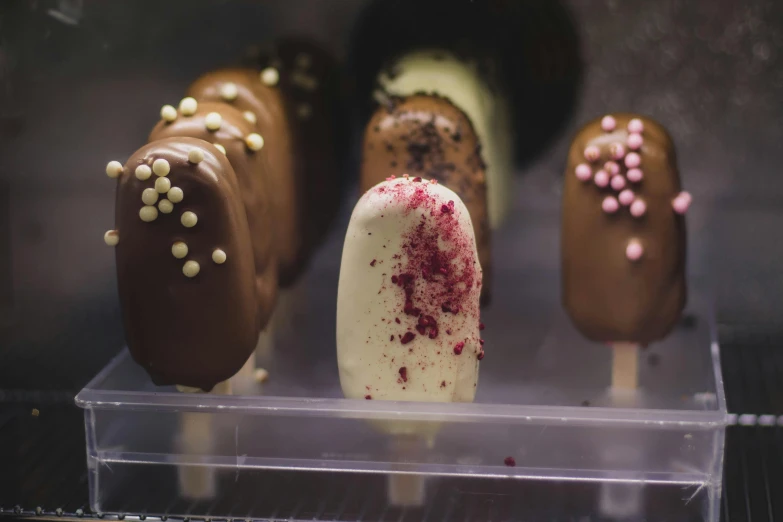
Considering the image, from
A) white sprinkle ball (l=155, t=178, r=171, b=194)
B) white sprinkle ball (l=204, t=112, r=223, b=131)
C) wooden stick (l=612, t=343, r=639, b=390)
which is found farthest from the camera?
wooden stick (l=612, t=343, r=639, b=390)

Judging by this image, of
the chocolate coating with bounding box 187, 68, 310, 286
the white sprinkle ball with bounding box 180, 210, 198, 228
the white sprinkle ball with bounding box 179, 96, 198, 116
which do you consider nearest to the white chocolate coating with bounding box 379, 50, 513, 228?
the chocolate coating with bounding box 187, 68, 310, 286

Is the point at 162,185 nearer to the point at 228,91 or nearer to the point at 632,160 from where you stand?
the point at 228,91

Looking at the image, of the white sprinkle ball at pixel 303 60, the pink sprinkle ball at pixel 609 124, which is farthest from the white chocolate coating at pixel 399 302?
the white sprinkle ball at pixel 303 60

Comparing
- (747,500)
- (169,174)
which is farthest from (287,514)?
(747,500)

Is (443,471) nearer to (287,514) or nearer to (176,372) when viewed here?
(287,514)

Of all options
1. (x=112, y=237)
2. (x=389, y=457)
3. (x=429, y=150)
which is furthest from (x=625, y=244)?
(x=112, y=237)

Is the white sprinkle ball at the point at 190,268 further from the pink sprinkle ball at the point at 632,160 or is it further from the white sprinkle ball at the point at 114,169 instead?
the pink sprinkle ball at the point at 632,160

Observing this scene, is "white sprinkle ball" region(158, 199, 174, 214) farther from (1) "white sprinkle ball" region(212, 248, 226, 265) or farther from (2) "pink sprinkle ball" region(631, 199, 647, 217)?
(2) "pink sprinkle ball" region(631, 199, 647, 217)
